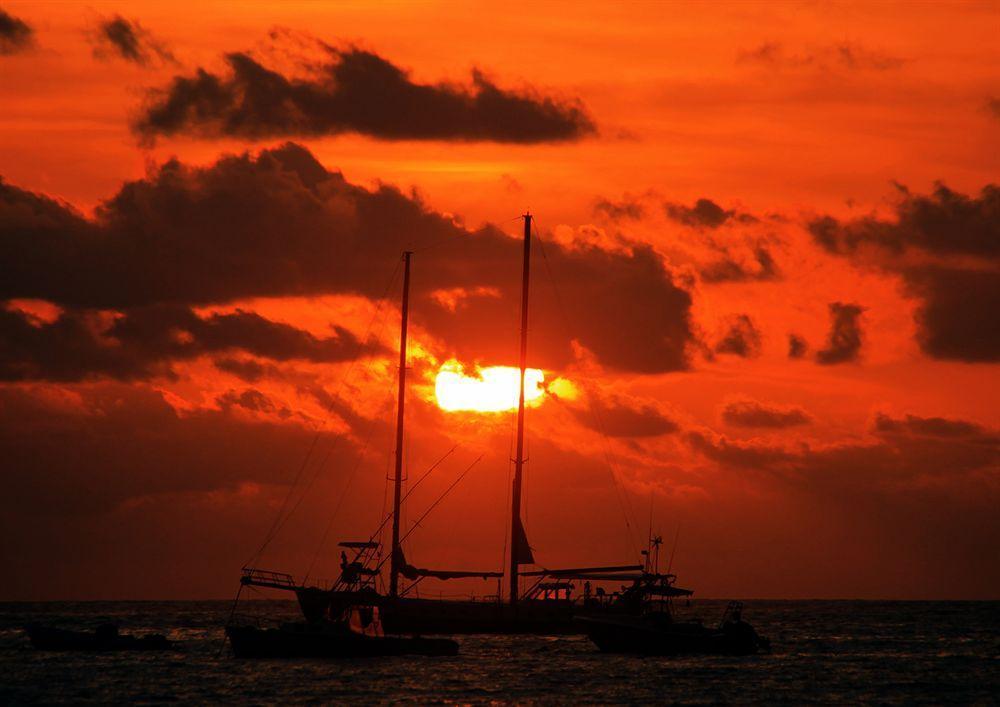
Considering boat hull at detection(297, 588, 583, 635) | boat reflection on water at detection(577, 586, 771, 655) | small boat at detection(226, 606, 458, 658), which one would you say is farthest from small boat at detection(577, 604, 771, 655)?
small boat at detection(226, 606, 458, 658)

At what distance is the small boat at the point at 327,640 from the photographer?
103062mm

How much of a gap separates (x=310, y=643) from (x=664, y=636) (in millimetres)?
27322

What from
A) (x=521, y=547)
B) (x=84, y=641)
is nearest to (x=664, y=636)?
(x=521, y=547)

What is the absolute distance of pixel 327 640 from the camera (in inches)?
4055

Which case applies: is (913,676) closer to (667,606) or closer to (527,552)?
(667,606)

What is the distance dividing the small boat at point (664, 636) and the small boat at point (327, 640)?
609 inches

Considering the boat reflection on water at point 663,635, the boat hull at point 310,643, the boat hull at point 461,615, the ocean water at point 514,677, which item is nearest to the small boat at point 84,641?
the ocean water at point 514,677

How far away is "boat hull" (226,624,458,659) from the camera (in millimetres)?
103062

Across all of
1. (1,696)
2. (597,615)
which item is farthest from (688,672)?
(1,696)

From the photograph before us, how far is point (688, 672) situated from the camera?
107750mm

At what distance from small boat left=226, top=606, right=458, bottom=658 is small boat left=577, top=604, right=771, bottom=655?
15.5 m

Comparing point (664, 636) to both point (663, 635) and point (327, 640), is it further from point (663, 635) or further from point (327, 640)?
point (327, 640)

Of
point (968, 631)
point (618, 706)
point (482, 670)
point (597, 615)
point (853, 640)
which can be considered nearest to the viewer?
point (618, 706)

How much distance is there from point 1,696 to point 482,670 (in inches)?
1246
